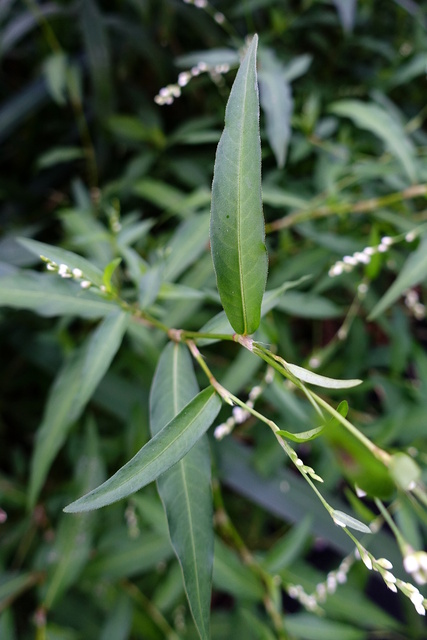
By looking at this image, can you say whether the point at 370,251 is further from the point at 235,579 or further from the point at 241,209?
the point at 235,579

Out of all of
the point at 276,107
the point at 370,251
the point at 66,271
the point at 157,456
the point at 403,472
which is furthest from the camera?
the point at 276,107

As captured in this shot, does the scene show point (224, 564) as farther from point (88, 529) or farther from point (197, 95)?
point (197, 95)

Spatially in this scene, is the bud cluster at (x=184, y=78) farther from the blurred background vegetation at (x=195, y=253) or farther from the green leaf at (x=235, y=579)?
the green leaf at (x=235, y=579)

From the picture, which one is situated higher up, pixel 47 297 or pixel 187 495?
pixel 47 297

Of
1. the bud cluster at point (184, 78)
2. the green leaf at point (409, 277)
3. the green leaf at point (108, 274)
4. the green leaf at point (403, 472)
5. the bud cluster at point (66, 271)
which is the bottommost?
the green leaf at point (409, 277)

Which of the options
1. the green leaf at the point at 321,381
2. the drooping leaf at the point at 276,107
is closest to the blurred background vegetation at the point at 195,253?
the drooping leaf at the point at 276,107

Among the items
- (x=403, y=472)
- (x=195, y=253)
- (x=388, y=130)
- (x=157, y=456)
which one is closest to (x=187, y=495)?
(x=157, y=456)

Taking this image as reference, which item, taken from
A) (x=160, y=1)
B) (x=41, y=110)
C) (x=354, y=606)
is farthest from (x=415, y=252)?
(x=41, y=110)

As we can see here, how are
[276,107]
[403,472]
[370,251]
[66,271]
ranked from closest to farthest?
[403,472] < [66,271] < [370,251] < [276,107]
